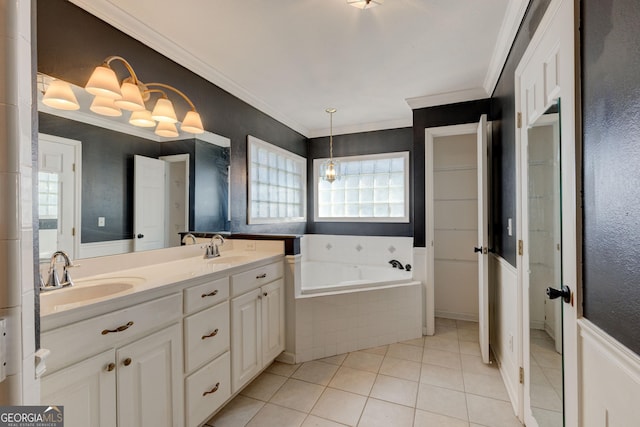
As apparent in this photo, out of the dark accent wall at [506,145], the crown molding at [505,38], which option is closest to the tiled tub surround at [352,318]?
the dark accent wall at [506,145]

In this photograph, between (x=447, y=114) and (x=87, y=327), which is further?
(x=447, y=114)

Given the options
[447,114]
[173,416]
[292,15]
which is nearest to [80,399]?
[173,416]

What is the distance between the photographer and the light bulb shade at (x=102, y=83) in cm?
152

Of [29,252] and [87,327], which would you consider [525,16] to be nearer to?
[29,252]

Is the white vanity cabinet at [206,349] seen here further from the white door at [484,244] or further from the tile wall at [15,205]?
the white door at [484,244]

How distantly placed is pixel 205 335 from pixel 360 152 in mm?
3201

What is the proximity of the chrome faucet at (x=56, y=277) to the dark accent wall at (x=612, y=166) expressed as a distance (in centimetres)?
214

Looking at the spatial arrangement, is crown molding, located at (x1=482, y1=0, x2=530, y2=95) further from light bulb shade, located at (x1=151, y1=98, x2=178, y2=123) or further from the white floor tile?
the white floor tile

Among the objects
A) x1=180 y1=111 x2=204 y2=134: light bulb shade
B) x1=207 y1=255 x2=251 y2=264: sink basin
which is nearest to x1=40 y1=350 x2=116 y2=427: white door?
x1=207 y1=255 x2=251 y2=264: sink basin

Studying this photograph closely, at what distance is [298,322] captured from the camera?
2451 mm

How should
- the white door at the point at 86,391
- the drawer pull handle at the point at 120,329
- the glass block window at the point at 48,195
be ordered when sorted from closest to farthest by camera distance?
the white door at the point at 86,391 → the drawer pull handle at the point at 120,329 → the glass block window at the point at 48,195

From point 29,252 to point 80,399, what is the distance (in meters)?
0.82

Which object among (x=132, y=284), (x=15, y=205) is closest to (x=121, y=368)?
(x=132, y=284)

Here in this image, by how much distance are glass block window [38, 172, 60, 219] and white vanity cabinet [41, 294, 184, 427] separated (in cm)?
76
